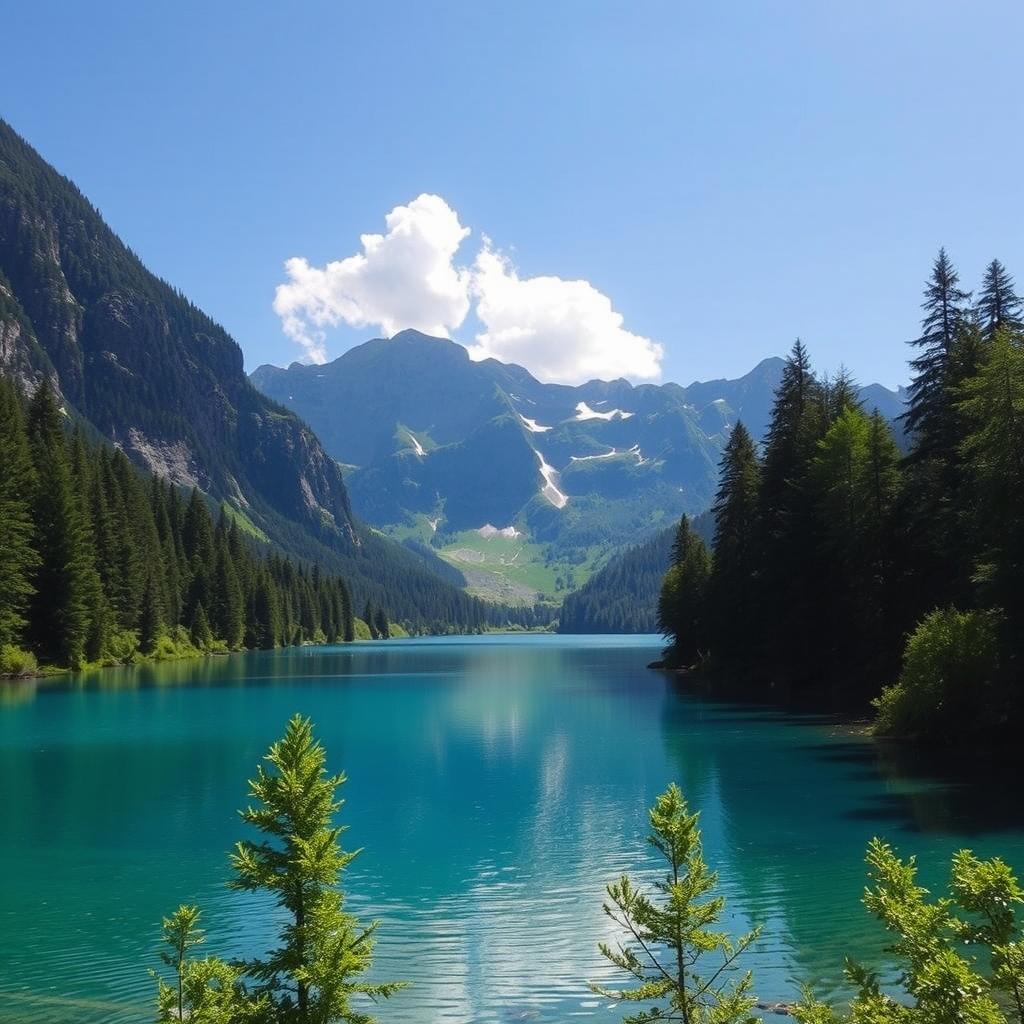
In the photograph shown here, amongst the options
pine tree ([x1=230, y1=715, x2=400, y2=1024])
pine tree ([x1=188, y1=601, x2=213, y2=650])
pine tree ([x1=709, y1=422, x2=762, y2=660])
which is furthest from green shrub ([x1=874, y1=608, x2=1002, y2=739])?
pine tree ([x1=188, y1=601, x2=213, y2=650])

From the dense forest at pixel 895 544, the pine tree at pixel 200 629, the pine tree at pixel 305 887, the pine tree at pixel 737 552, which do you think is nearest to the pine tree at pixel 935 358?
the dense forest at pixel 895 544

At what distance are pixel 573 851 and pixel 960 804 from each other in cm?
1151

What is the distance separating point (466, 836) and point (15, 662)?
5935 centimetres

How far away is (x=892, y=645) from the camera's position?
50156 mm

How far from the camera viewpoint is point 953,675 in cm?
3594

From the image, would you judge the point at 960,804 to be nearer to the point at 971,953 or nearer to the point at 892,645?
the point at 971,953

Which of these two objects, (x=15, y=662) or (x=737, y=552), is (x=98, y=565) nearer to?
(x=15, y=662)

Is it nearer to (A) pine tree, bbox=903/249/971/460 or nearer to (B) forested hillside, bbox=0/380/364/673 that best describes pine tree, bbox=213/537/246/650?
(B) forested hillside, bbox=0/380/364/673

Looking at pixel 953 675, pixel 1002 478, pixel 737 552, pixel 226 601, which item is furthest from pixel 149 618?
pixel 1002 478

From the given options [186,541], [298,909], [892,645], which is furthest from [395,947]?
[186,541]

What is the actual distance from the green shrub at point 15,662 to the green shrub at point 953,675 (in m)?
63.7

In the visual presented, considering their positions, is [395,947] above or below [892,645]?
below

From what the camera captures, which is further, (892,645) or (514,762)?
(892,645)

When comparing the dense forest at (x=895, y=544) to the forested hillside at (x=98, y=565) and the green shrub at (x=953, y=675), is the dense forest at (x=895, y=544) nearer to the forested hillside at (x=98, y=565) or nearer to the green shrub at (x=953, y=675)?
the green shrub at (x=953, y=675)
